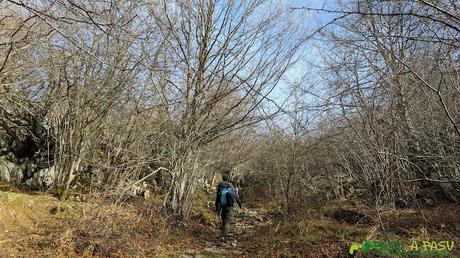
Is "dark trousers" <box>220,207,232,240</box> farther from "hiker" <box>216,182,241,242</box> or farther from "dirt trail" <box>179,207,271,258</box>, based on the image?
"dirt trail" <box>179,207,271,258</box>

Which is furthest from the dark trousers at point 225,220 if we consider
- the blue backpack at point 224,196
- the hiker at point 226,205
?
the blue backpack at point 224,196

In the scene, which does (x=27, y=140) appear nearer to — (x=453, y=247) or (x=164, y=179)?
(x=164, y=179)

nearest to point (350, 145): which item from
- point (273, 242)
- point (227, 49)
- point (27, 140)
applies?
point (273, 242)

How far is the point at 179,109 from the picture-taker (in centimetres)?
861

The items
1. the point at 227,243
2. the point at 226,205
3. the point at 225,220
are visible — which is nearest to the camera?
the point at 227,243

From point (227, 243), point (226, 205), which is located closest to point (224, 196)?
point (226, 205)

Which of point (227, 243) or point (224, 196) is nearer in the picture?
point (227, 243)

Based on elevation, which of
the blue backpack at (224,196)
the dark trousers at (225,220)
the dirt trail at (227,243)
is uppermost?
the blue backpack at (224,196)

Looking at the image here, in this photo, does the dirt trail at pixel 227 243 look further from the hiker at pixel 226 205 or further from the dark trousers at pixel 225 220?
the hiker at pixel 226 205

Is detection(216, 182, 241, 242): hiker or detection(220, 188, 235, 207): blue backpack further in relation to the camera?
detection(220, 188, 235, 207): blue backpack

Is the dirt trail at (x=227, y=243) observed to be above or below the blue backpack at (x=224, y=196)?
below

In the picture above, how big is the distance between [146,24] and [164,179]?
13.9 feet

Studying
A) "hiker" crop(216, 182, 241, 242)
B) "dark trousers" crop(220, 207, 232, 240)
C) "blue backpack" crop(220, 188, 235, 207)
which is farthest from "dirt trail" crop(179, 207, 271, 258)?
"blue backpack" crop(220, 188, 235, 207)

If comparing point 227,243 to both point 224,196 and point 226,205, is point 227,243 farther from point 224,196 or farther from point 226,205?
point 224,196
